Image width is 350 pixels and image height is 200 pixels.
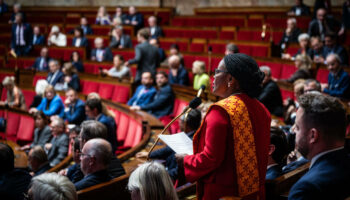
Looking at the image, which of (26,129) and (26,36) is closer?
(26,129)

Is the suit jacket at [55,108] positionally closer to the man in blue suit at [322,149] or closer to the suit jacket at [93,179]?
the suit jacket at [93,179]

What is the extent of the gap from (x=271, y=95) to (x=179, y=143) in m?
2.19

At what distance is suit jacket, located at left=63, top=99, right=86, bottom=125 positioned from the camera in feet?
12.7

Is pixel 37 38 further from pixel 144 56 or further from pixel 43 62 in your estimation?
pixel 144 56

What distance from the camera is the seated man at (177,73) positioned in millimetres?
4742

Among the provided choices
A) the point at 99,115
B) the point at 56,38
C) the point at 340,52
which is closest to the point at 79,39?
the point at 56,38

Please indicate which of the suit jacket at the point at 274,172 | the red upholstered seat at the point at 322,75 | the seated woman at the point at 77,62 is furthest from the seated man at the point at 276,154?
the seated woman at the point at 77,62

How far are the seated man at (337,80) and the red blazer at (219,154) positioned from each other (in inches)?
94.0

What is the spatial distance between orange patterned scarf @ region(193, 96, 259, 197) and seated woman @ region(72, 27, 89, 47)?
5750mm

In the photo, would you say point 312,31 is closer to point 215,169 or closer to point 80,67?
point 80,67

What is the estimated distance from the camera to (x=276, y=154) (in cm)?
168

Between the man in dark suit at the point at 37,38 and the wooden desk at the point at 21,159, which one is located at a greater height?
the man in dark suit at the point at 37,38

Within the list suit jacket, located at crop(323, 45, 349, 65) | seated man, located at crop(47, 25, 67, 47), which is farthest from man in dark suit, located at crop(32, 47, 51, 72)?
suit jacket, located at crop(323, 45, 349, 65)

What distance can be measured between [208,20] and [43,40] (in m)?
2.66
